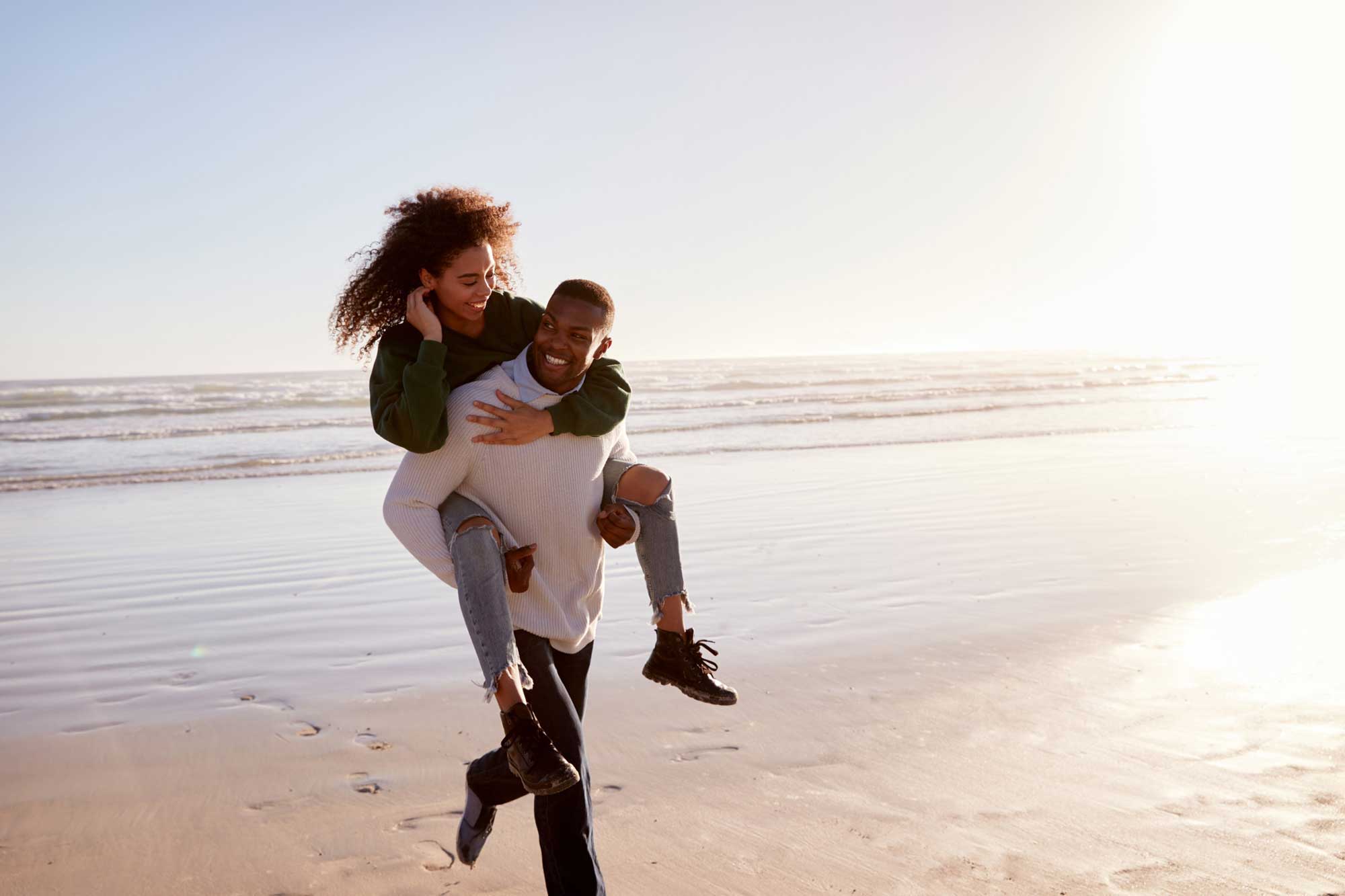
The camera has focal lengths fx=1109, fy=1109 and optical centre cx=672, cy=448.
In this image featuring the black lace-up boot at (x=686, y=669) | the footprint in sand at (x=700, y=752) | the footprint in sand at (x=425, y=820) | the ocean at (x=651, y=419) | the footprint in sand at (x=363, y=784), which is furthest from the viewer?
the ocean at (x=651, y=419)

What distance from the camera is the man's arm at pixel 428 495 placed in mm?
2738

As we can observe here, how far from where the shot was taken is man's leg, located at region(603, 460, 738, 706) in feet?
9.73

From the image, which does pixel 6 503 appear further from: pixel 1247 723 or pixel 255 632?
pixel 1247 723

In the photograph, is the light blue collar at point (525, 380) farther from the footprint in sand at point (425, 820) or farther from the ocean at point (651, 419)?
the ocean at point (651, 419)

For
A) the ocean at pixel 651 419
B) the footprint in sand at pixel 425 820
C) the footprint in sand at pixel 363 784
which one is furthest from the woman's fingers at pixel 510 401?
the ocean at pixel 651 419

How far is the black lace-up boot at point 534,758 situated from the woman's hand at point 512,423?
63cm

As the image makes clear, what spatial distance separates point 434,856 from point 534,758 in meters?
1.06

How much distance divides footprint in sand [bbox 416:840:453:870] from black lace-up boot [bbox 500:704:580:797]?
903 mm

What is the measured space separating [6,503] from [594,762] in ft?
33.8

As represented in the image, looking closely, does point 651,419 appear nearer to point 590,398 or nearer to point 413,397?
point 590,398

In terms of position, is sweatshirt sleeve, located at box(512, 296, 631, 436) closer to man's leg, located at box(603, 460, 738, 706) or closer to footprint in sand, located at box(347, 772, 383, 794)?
man's leg, located at box(603, 460, 738, 706)

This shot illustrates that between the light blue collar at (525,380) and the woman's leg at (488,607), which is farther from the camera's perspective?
the light blue collar at (525,380)

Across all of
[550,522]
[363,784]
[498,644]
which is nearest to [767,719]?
[363,784]

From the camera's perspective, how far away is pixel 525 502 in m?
2.81
